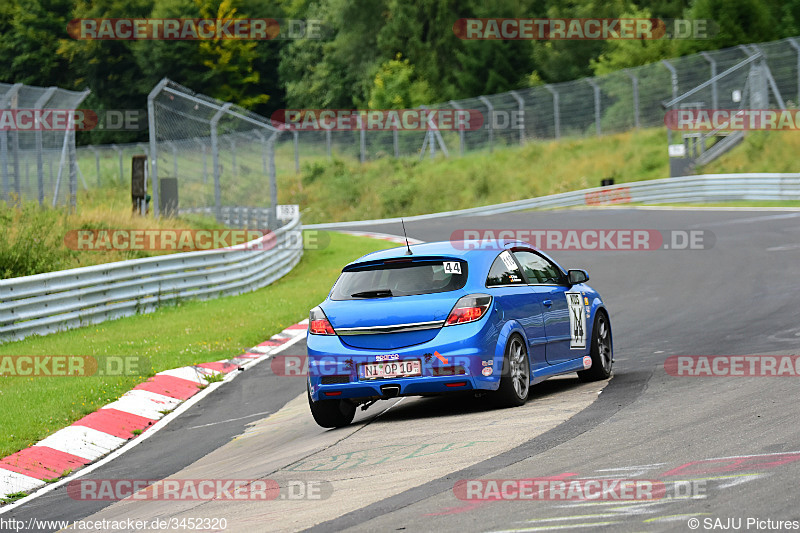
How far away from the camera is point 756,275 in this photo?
17.6 m

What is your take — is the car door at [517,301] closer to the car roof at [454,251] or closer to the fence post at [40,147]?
the car roof at [454,251]

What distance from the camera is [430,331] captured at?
→ 28.6ft

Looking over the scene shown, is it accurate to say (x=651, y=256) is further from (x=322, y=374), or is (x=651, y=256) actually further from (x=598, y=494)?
(x=598, y=494)

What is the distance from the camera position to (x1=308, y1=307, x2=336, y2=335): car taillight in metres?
9.02

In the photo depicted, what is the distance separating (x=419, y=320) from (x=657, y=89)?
38185mm

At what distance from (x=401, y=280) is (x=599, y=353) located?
240 centimetres

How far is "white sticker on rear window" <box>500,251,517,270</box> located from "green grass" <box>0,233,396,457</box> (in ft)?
14.0

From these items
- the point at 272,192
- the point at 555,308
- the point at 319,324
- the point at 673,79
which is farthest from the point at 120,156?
the point at 319,324

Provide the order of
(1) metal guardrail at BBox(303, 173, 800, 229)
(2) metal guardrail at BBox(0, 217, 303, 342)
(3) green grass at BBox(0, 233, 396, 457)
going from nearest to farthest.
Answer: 1. (3) green grass at BBox(0, 233, 396, 457)
2. (2) metal guardrail at BBox(0, 217, 303, 342)
3. (1) metal guardrail at BBox(303, 173, 800, 229)

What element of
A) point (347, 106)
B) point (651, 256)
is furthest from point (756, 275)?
point (347, 106)

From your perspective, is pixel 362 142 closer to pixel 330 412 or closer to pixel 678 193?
pixel 678 193

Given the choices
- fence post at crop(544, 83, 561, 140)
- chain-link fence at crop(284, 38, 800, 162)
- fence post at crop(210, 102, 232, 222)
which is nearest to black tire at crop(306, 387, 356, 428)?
fence post at crop(210, 102, 232, 222)

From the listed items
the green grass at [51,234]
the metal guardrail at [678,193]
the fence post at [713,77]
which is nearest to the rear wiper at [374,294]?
the green grass at [51,234]

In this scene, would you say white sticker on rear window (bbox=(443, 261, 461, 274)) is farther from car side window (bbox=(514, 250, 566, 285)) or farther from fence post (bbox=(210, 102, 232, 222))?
fence post (bbox=(210, 102, 232, 222))
